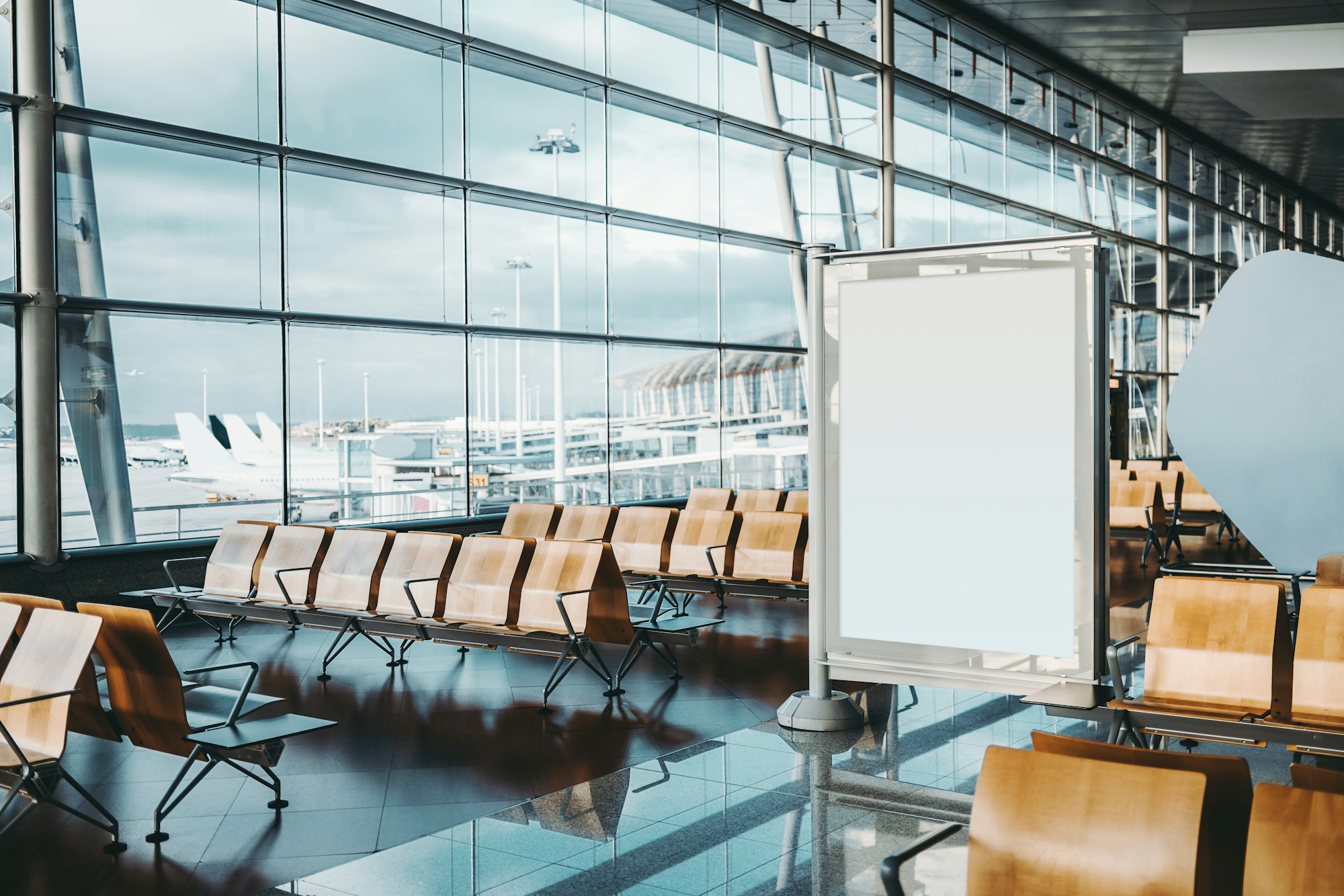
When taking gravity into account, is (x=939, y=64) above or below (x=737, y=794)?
above

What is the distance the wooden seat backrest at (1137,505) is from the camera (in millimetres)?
13820

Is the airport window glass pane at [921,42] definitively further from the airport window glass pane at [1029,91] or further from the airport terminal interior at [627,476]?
the airport window glass pane at [1029,91]

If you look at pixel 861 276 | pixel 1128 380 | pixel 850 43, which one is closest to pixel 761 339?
pixel 850 43

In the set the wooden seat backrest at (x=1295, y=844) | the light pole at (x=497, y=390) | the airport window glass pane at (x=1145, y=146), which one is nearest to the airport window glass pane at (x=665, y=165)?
the light pole at (x=497, y=390)

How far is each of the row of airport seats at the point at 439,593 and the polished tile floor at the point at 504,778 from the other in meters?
0.32

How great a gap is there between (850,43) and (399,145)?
27.7 feet

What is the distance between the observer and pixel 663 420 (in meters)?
14.2

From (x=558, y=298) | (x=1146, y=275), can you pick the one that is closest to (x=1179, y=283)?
(x=1146, y=275)

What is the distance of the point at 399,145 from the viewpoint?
11398 millimetres

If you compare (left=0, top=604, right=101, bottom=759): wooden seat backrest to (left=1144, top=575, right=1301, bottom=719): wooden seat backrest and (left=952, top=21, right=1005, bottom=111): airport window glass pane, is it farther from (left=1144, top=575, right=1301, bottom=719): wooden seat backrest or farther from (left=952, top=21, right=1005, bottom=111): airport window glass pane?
(left=952, top=21, right=1005, bottom=111): airport window glass pane

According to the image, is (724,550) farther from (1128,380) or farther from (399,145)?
(1128,380)

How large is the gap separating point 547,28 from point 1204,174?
21158 mm

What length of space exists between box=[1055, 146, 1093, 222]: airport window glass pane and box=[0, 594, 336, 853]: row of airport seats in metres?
20.3

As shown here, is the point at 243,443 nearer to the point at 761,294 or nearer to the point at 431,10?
the point at 431,10
